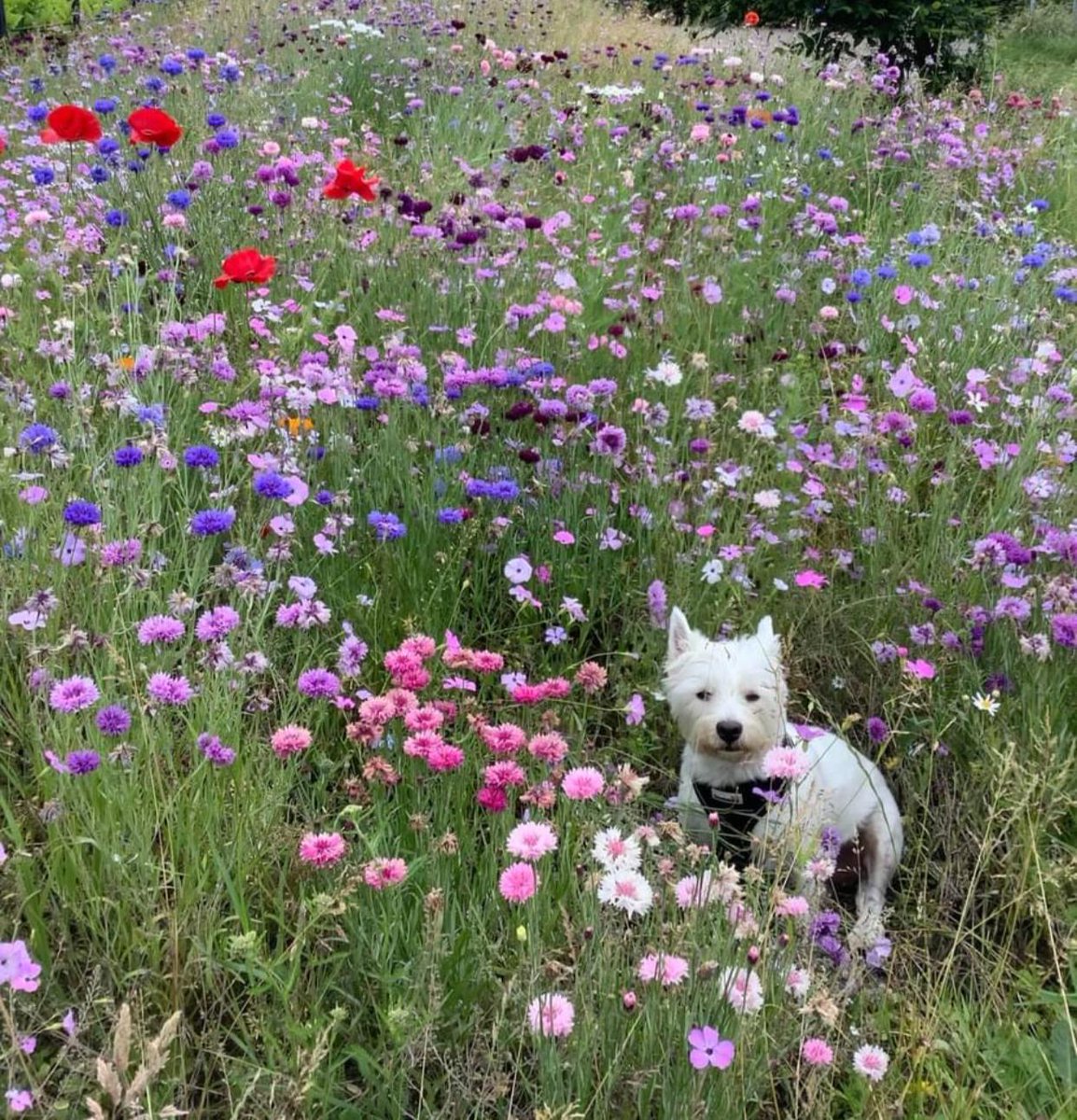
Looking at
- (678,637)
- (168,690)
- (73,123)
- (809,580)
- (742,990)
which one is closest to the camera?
(742,990)

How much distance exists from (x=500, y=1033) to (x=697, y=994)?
1.01 feet

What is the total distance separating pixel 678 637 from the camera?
7.75 feet

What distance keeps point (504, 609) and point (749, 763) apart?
0.79 m

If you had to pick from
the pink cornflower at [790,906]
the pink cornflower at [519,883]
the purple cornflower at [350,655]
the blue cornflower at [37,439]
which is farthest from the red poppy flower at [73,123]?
the pink cornflower at [790,906]

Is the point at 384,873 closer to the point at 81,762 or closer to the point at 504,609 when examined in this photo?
the point at 81,762

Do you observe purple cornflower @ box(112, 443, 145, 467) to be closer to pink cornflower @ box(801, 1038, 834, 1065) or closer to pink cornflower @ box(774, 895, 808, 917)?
pink cornflower @ box(774, 895, 808, 917)

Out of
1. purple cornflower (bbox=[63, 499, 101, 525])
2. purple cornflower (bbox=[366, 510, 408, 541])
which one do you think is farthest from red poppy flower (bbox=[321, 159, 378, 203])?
purple cornflower (bbox=[63, 499, 101, 525])

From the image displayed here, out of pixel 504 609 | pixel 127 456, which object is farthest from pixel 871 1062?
pixel 127 456

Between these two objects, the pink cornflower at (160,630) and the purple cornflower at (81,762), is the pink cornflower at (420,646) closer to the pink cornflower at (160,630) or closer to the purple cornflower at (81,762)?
the pink cornflower at (160,630)

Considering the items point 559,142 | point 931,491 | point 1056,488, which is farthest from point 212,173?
point 1056,488

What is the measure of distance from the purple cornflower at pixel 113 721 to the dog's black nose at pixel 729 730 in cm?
120

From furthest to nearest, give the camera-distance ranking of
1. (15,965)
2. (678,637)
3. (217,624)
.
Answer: (678,637), (217,624), (15,965)

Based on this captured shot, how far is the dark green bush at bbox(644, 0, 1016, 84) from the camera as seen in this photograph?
8.88 meters

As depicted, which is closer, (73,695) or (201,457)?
(73,695)
